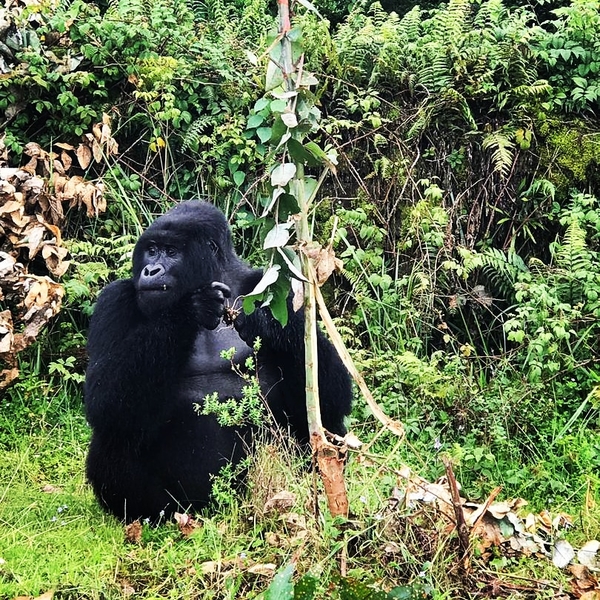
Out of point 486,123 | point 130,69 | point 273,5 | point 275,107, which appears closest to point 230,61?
point 130,69

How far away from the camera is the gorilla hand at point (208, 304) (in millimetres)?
3480

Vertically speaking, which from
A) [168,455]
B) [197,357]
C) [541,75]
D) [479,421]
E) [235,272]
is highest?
[541,75]

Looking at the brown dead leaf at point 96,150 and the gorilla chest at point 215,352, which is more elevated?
the brown dead leaf at point 96,150

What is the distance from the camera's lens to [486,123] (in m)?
5.72

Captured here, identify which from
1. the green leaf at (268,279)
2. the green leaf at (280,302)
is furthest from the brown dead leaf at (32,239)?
the green leaf at (268,279)

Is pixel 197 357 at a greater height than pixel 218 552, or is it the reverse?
pixel 197 357

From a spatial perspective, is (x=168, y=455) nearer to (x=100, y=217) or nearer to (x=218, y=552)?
(x=218, y=552)

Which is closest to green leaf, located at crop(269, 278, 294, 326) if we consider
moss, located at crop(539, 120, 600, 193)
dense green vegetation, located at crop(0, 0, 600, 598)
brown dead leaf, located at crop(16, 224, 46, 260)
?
dense green vegetation, located at crop(0, 0, 600, 598)

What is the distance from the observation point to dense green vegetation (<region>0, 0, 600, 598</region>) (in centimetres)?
454

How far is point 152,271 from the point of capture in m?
3.46

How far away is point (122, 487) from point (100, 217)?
2.59 meters

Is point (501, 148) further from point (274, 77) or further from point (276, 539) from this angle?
point (276, 539)

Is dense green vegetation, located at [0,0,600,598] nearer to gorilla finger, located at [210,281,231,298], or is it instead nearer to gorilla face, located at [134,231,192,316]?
gorilla face, located at [134,231,192,316]

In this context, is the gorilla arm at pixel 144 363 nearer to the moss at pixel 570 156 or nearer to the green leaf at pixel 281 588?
the green leaf at pixel 281 588
